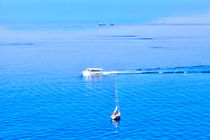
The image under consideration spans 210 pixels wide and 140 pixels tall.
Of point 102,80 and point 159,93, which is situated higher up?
point 102,80

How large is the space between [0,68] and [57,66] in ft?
61.9

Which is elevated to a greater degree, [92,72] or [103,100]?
[92,72]

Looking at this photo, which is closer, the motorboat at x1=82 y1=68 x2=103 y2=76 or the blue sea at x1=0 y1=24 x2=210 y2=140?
the blue sea at x1=0 y1=24 x2=210 y2=140

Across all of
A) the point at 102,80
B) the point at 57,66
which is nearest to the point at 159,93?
the point at 102,80

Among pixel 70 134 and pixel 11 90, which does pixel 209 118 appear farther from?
pixel 11 90

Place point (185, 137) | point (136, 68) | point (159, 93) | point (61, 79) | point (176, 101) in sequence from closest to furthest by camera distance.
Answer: point (185, 137) → point (176, 101) → point (159, 93) → point (61, 79) → point (136, 68)

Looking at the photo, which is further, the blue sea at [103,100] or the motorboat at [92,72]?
the motorboat at [92,72]

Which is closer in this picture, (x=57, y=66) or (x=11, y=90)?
(x=11, y=90)

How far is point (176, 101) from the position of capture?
81188mm

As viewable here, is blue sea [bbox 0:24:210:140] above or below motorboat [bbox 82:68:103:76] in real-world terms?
below

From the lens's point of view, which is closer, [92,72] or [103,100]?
[103,100]

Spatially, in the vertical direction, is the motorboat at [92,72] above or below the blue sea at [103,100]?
above

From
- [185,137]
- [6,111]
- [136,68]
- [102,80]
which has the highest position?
[136,68]

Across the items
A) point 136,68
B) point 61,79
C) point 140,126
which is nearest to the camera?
point 140,126
